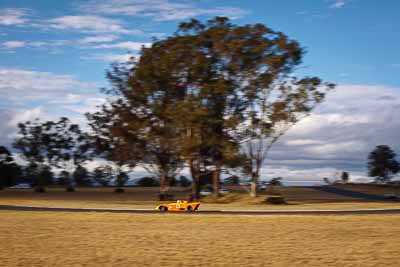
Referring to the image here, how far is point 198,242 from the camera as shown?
60.4 feet

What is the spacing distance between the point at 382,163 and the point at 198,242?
4683 inches

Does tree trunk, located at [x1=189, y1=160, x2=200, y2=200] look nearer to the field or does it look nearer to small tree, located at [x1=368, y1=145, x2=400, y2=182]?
the field

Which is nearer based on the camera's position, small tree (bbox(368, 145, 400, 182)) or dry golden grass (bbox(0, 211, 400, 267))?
dry golden grass (bbox(0, 211, 400, 267))

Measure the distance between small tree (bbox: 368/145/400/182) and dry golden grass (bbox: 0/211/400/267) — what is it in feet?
351

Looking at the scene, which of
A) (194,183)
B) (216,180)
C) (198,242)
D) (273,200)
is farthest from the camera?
(216,180)

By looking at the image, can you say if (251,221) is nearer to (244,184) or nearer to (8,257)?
(8,257)

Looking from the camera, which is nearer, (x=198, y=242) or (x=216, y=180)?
(x=198, y=242)

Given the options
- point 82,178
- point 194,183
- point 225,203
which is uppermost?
point 82,178

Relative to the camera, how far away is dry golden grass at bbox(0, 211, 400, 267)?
14539 millimetres

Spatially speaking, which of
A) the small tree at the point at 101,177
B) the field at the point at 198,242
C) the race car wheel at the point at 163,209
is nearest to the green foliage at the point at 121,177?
the small tree at the point at 101,177

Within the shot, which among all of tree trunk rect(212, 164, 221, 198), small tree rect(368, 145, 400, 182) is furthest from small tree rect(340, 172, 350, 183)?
tree trunk rect(212, 164, 221, 198)

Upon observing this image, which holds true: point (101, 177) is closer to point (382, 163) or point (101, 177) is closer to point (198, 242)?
point (382, 163)

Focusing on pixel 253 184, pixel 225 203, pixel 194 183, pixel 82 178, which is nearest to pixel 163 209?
pixel 225 203

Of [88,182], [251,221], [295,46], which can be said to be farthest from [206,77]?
[88,182]
